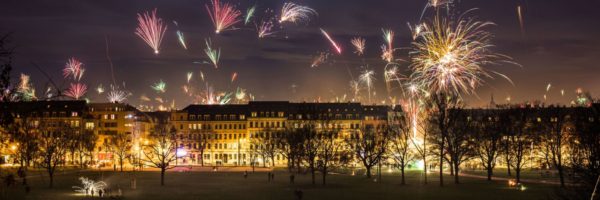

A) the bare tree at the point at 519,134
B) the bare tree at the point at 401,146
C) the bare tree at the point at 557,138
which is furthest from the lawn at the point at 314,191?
the bare tree at the point at 519,134

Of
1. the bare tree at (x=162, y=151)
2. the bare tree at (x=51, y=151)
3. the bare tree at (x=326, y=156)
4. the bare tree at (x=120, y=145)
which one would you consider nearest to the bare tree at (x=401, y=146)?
the bare tree at (x=326, y=156)

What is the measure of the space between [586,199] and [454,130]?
5354 centimetres

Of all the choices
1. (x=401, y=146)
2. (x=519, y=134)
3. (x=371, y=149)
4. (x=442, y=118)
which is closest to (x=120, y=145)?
(x=371, y=149)

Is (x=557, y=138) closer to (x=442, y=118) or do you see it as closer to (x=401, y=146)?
(x=442, y=118)

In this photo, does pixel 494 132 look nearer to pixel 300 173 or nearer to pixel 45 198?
pixel 300 173

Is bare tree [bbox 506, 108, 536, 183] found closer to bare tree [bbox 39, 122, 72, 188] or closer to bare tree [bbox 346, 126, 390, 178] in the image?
bare tree [bbox 346, 126, 390, 178]

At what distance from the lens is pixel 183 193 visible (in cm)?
5922

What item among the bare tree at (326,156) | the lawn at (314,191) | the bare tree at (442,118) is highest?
the bare tree at (442,118)

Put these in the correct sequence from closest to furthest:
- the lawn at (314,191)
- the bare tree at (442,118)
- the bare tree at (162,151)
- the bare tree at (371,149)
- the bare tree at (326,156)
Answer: the lawn at (314,191), the bare tree at (442,118), the bare tree at (162,151), the bare tree at (326,156), the bare tree at (371,149)

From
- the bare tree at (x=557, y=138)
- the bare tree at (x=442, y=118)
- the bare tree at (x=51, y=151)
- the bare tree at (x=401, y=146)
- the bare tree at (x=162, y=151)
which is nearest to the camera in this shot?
the bare tree at (x=557, y=138)

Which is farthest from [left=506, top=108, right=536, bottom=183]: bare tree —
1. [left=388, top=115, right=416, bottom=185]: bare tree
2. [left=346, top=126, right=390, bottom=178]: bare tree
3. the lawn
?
[left=346, top=126, right=390, bottom=178]: bare tree

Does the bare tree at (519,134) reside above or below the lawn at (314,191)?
above

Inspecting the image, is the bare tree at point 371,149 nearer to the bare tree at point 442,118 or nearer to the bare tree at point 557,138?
the bare tree at point 442,118

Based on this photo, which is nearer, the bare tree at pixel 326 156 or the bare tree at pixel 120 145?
the bare tree at pixel 326 156
